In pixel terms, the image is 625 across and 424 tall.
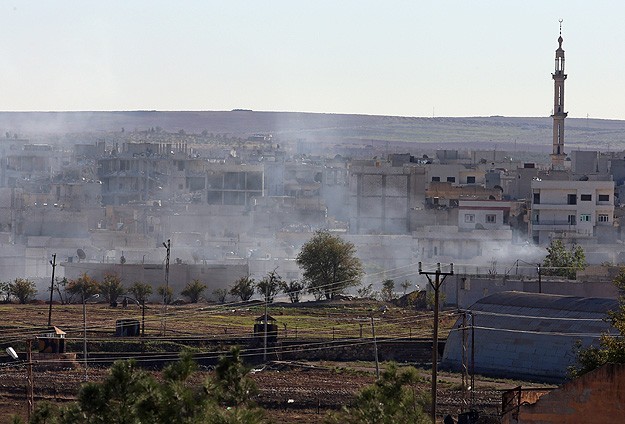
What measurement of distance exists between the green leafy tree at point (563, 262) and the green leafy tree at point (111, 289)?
1112cm

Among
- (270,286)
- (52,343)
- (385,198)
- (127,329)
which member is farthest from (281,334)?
(385,198)

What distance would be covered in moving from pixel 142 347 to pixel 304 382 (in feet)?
17.4

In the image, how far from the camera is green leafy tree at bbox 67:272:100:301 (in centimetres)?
5144

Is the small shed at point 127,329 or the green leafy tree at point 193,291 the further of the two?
the green leafy tree at point 193,291

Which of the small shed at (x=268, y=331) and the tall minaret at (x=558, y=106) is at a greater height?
the tall minaret at (x=558, y=106)

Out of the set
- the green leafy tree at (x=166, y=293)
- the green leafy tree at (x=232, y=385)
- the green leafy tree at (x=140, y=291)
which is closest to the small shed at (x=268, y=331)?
the green leafy tree at (x=166, y=293)

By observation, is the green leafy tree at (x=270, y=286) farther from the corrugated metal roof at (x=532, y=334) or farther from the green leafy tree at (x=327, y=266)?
the corrugated metal roof at (x=532, y=334)

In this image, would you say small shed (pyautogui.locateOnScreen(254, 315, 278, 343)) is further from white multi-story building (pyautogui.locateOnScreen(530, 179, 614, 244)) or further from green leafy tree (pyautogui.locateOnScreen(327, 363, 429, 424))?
white multi-story building (pyautogui.locateOnScreen(530, 179, 614, 244))

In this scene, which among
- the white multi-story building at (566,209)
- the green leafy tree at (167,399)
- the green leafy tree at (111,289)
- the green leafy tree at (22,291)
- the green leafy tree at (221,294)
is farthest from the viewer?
the white multi-story building at (566,209)

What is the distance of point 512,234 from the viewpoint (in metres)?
62.2

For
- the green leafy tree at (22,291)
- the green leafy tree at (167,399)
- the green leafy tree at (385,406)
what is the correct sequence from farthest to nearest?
the green leafy tree at (22,291) < the green leafy tree at (385,406) < the green leafy tree at (167,399)

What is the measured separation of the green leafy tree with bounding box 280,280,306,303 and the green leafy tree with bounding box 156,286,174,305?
3204mm

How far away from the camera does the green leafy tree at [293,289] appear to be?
5266cm

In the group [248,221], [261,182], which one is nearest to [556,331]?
[248,221]
